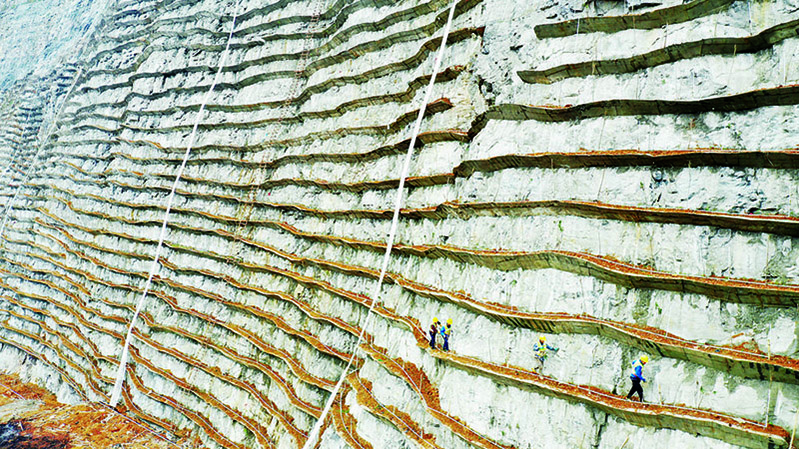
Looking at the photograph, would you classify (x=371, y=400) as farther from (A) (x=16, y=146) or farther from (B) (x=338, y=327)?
(A) (x=16, y=146)

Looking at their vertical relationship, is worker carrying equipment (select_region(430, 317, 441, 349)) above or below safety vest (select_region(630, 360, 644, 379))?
below

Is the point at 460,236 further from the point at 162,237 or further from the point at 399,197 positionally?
the point at 162,237

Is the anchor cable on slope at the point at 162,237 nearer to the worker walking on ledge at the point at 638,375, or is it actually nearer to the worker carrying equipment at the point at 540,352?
the worker carrying equipment at the point at 540,352

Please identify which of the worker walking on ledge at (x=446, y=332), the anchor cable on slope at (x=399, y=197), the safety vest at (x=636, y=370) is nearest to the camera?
the safety vest at (x=636, y=370)

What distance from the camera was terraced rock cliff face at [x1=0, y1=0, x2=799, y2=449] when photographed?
7.86m

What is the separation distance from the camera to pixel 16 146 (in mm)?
40688

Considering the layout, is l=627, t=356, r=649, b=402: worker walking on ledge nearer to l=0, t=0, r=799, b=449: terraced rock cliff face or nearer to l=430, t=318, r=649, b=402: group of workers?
l=430, t=318, r=649, b=402: group of workers

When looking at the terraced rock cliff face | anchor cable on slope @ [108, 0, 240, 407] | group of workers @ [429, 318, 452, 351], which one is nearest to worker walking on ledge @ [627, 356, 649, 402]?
the terraced rock cliff face

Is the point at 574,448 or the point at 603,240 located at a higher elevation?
the point at 603,240

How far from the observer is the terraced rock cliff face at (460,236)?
7.86 metres

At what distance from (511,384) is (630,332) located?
94.1 inches

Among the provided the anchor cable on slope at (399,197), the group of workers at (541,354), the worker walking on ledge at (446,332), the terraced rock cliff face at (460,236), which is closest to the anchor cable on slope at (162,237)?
the terraced rock cliff face at (460,236)

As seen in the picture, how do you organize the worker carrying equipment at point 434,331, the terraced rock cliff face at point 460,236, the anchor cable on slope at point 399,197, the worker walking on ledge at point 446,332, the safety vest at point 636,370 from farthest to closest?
the anchor cable on slope at point 399,197 < the worker carrying equipment at point 434,331 < the worker walking on ledge at point 446,332 < the terraced rock cliff face at point 460,236 < the safety vest at point 636,370

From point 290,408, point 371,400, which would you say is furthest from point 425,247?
point 290,408
